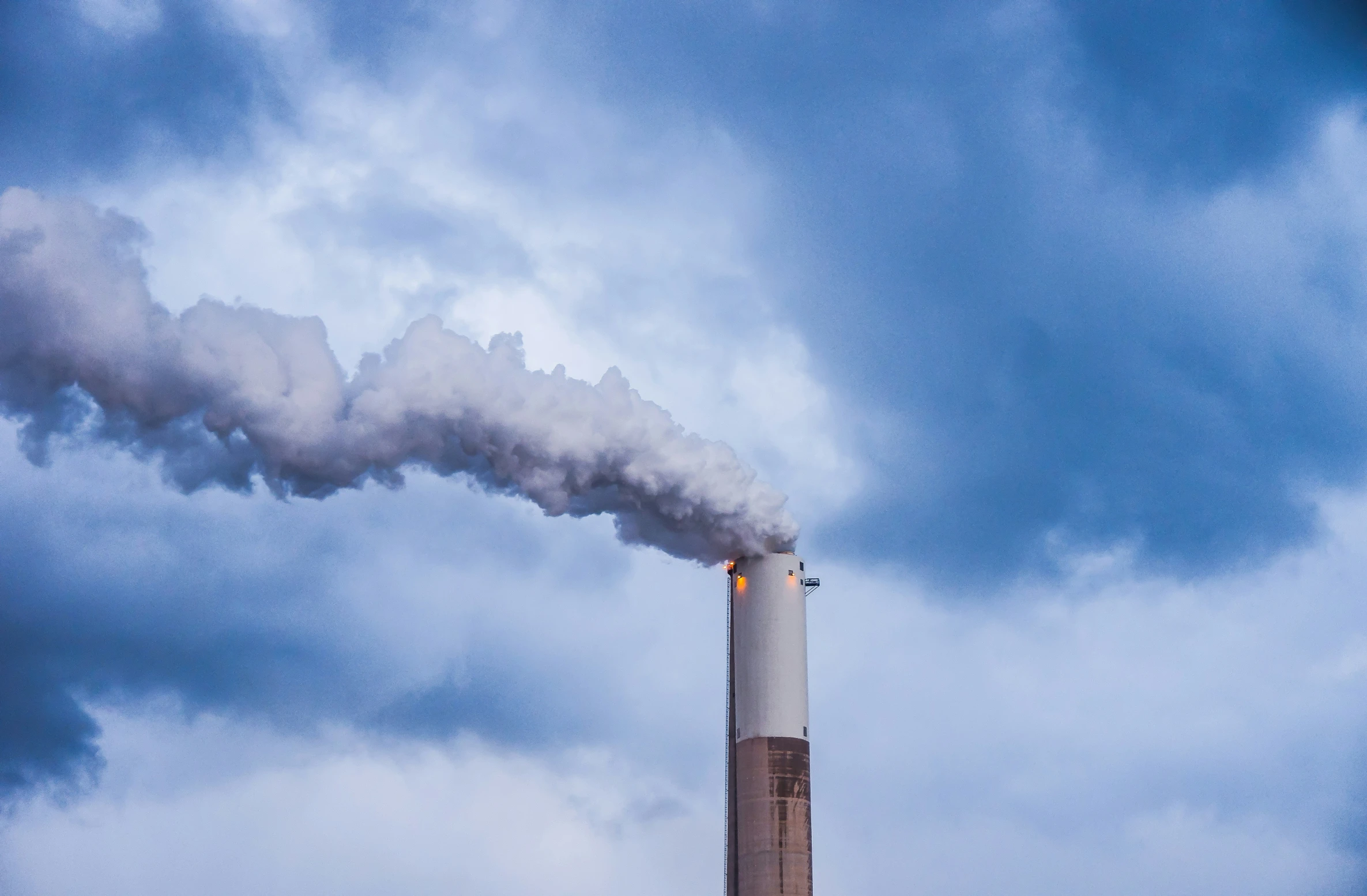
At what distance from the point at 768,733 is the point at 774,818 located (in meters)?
3.89

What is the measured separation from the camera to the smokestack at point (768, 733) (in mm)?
64750

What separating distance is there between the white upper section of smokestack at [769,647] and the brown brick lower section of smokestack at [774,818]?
93 centimetres

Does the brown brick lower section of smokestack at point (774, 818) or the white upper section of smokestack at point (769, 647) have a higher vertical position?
the white upper section of smokestack at point (769, 647)

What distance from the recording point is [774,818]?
6525 cm

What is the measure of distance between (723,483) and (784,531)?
412cm

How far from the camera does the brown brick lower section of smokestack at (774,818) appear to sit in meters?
64.3

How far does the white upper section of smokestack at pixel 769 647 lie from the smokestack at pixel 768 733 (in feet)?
0.13

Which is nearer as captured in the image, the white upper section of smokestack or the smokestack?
the smokestack

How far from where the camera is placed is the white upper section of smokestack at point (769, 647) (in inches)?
2650

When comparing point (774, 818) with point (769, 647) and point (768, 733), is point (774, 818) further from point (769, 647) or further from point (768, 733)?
point (769, 647)

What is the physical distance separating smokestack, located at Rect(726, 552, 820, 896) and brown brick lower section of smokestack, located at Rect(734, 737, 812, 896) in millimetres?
27

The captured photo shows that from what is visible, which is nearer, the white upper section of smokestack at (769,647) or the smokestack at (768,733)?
the smokestack at (768,733)

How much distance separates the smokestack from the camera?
64.8 metres

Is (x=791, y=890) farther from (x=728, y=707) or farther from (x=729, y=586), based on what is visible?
(x=729, y=586)
